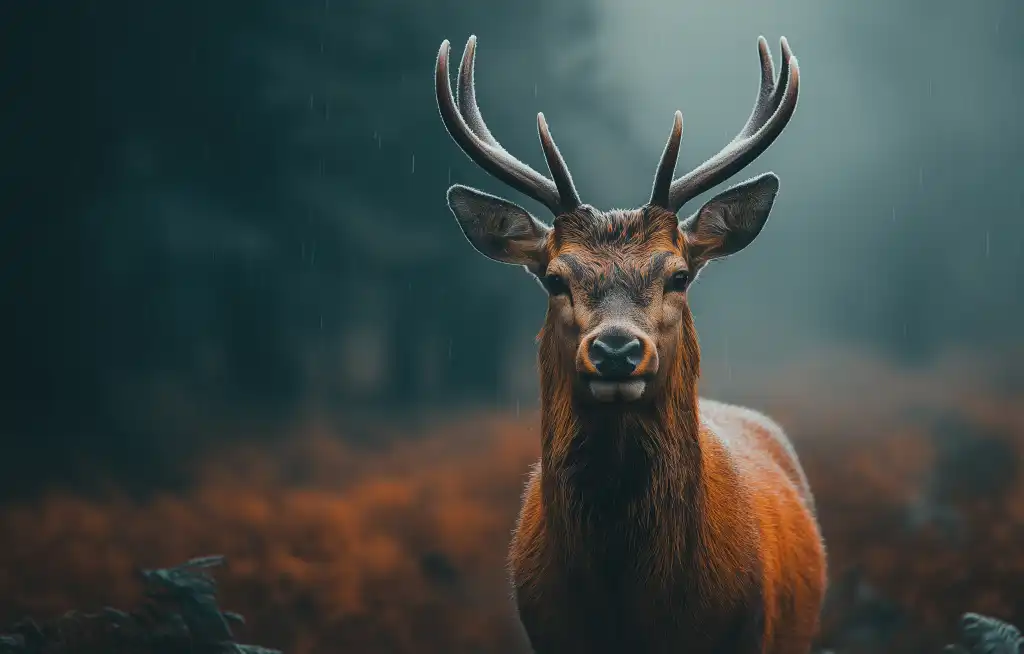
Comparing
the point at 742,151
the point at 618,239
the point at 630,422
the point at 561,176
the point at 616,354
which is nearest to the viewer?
the point at 616,354

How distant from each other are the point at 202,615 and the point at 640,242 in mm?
6182

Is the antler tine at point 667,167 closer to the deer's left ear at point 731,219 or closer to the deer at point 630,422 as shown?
the deer at point 630,422

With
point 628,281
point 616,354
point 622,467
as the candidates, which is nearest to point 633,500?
point 622,467

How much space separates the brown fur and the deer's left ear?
60 millimetres

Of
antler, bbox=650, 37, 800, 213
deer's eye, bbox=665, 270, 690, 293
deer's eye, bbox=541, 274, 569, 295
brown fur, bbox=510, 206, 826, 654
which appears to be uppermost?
antler, bbox=650, 37, 800, 213

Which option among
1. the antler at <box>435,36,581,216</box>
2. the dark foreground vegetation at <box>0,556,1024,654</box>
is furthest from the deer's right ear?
the dark foreground vegetation at <box>0,556,1024,654</box>

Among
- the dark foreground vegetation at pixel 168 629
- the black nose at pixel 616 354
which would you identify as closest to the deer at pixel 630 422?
the black nose at pixel 616 354

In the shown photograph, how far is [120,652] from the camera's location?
30.7ft

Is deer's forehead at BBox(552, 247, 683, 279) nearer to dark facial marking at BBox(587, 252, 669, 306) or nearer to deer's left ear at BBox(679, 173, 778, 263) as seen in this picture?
dark facial marking at BBox(587, 252, 669, 306)

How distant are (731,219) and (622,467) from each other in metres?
1.55

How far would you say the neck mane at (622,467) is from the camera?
4.81 metres

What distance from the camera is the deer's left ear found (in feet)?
17.9

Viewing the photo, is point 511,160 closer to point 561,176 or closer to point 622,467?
point 561,176

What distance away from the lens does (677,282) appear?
4984 mm
